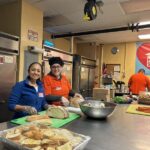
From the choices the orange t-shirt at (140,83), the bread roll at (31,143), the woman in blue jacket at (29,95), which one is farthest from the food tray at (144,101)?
the orange t-shirt at (140,83)

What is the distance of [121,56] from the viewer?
6992mm

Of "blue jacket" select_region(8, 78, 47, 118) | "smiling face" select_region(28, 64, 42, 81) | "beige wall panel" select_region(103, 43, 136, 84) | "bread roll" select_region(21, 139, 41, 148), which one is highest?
"beige wall panel" select_region(103, 43, 136, 84)

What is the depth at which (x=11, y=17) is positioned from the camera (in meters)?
3.57

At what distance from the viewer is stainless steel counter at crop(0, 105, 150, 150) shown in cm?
114

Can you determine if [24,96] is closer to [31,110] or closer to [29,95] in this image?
[29,95]

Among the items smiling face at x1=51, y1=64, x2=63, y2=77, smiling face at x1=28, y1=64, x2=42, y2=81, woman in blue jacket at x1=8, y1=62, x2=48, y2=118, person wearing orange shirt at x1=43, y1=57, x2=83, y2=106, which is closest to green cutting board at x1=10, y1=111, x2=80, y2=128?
woman in blue jacket at x1=8, y1=62, x2=48, y2=118

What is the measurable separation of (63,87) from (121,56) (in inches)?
190

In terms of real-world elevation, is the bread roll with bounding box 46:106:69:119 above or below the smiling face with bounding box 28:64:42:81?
below

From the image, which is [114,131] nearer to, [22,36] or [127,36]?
[22,36]

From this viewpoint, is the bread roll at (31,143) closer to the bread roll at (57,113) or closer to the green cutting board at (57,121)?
the green cutting board at (57,121)

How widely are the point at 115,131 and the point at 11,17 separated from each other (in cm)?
309

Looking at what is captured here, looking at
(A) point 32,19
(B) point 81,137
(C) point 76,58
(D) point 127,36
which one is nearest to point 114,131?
(B) point 81,137

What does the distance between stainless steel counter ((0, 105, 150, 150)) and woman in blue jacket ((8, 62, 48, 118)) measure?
1.68 ft

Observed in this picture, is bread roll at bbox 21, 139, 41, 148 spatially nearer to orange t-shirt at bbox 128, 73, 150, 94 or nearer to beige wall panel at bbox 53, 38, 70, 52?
orange t-shirt at bbox 128, 73, 150, 94
